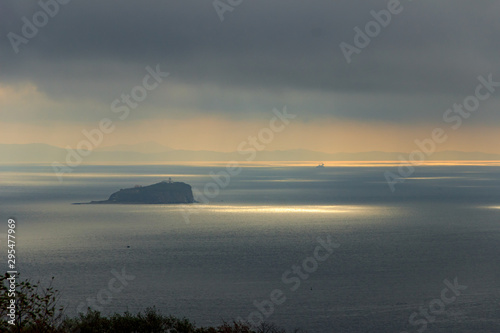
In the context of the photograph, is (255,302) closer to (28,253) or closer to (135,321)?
(135,321)

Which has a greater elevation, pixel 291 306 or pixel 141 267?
pixel 141 267

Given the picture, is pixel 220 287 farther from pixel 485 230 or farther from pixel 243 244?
pixel 485 230

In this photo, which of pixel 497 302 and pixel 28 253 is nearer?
pixel 497 302

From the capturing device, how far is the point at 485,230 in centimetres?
15988

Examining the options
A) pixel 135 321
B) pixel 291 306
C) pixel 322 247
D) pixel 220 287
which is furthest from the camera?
pixel 322 247

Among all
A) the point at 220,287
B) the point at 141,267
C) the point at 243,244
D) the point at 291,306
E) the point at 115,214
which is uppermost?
the point at 115,214

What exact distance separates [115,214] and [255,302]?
131 meters

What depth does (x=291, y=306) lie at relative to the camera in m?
74.0

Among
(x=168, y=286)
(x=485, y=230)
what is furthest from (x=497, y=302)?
(x=485, y=230)

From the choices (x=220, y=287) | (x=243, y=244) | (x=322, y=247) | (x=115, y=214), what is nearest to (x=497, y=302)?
(x=220, y=287)

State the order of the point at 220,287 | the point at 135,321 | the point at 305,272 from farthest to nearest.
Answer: the point at 305,272
the point at 220,287
the point at 135,321

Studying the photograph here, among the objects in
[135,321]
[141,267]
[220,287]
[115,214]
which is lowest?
[135,321]

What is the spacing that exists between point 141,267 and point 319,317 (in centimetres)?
4744

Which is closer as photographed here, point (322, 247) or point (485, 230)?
point (322, 247)
